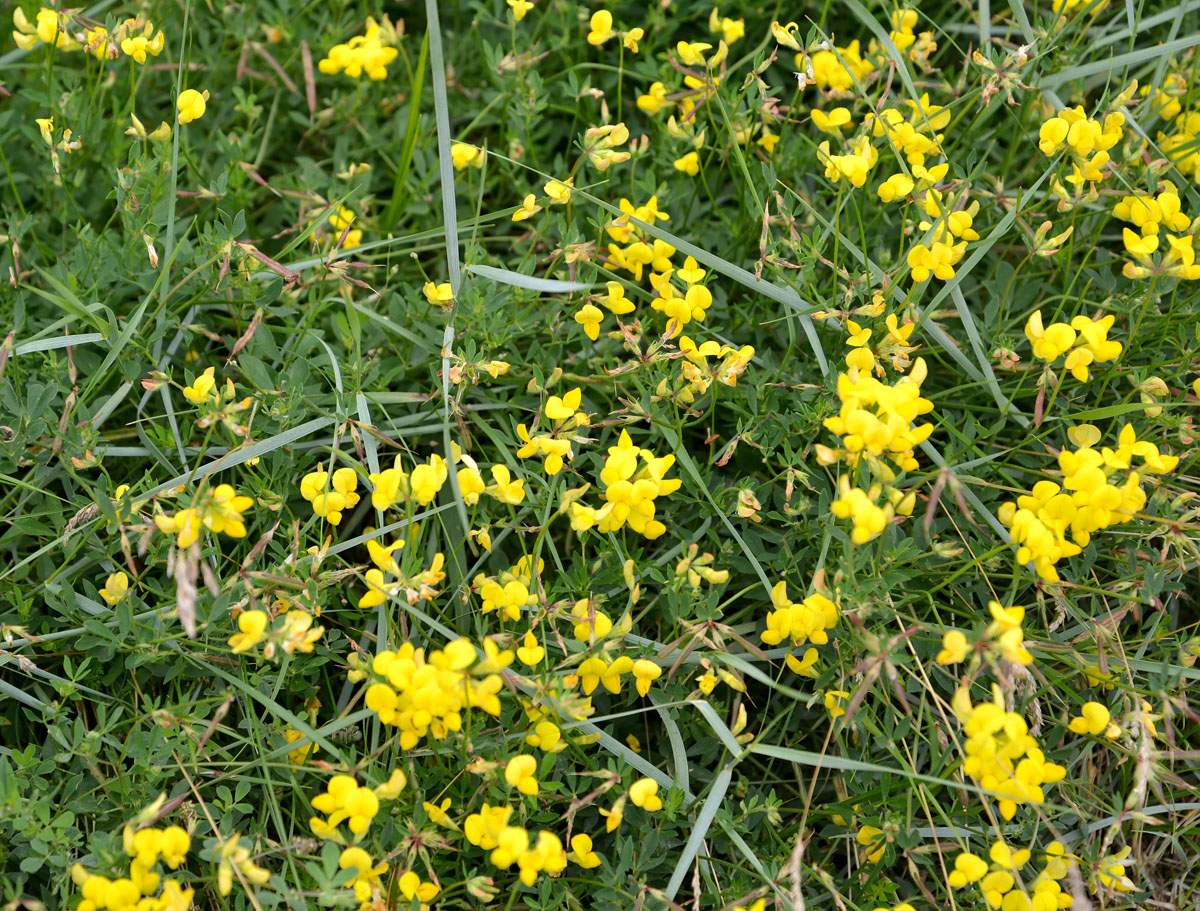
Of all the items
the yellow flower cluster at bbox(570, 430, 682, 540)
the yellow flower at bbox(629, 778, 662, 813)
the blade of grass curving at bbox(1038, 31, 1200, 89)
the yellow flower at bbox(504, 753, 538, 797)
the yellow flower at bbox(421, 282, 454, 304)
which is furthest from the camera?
the blade of grass curving at bbox(1038, 31, 1200, 89)

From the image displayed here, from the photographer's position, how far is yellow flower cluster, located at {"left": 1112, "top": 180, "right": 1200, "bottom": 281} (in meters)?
2.31

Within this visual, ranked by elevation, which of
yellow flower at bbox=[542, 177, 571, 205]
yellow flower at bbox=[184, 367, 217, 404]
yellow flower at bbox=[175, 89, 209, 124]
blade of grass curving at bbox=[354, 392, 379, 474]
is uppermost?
yellow flower at bbox=[175, 89, 209, 124]

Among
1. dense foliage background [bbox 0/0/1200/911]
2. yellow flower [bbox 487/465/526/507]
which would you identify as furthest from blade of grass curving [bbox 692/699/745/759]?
yellow flower [bbox 487/465/526/507]

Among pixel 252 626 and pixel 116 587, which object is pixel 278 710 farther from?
pixel 116 587

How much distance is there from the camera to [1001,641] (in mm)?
1729

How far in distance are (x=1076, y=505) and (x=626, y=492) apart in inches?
33.2

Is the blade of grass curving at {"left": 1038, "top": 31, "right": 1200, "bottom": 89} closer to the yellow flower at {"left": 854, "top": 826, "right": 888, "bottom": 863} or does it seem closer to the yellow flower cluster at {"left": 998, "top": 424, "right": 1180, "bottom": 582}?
the yellow flower cluster at {"left": 998, "top": 424, "right": 1180, "bottom": 582}

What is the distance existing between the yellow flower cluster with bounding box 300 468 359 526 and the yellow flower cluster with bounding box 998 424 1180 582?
1305mm

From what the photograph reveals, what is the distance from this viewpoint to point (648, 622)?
255 centimetres

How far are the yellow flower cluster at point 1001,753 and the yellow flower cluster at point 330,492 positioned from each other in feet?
4.07

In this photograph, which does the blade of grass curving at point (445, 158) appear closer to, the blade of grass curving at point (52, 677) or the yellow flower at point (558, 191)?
the yellow flower at point (558, 191)

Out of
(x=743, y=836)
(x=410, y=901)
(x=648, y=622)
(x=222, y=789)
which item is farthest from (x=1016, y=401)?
(x=222, y=789)

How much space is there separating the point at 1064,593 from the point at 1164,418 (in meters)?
0.45

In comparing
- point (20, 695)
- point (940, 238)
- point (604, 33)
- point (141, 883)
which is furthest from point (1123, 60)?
point (20, 695)
